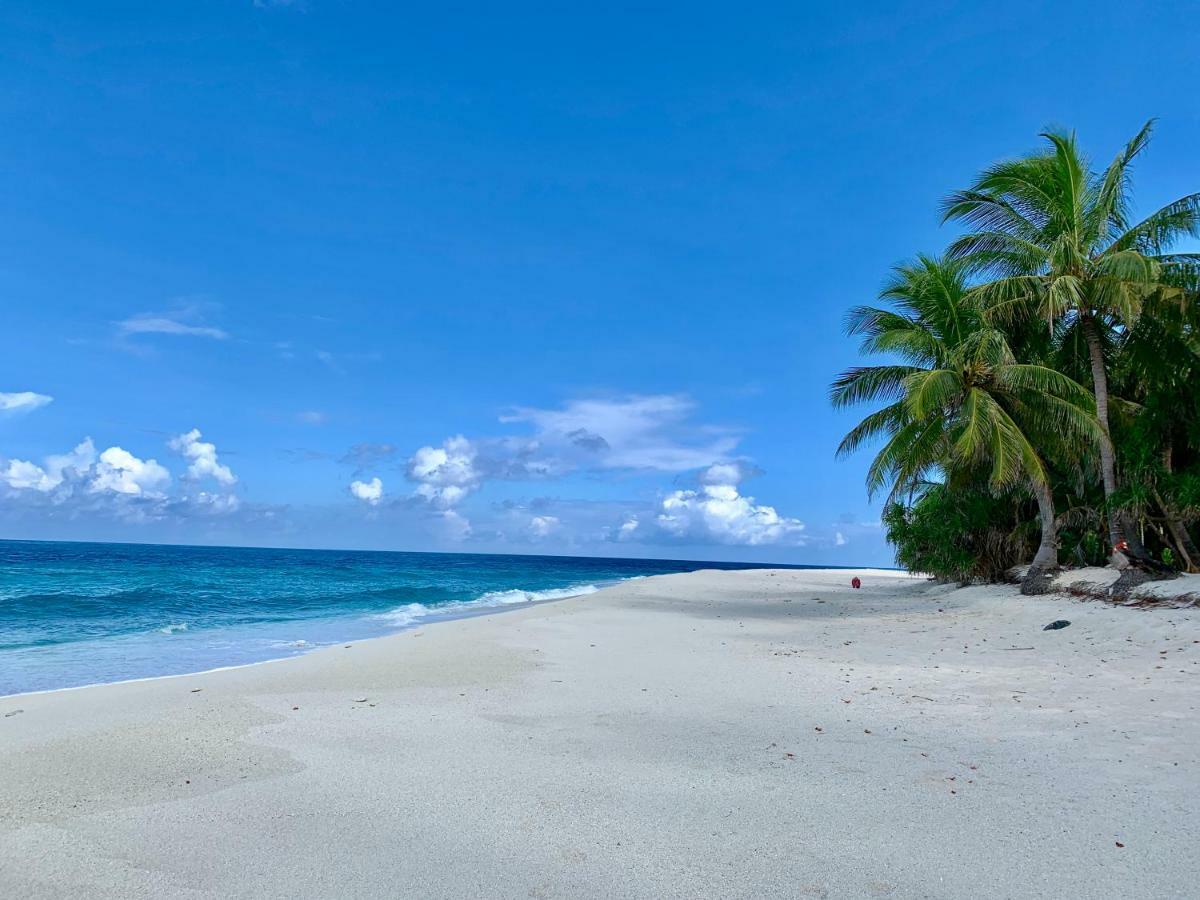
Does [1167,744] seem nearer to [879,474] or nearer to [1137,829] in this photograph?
[1137,829]

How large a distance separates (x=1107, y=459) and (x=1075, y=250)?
14.6 ft

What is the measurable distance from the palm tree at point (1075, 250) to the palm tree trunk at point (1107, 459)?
0.07 ft

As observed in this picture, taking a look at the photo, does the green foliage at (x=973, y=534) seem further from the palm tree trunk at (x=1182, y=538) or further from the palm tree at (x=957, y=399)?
the palm tree trunk at (x=1182, y=538)

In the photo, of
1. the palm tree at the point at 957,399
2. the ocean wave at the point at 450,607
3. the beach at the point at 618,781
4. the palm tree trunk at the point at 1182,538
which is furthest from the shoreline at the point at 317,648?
the palm tree trunk at the point at 1182,538

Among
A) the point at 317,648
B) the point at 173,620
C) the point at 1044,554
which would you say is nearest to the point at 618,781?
the point at 317,648

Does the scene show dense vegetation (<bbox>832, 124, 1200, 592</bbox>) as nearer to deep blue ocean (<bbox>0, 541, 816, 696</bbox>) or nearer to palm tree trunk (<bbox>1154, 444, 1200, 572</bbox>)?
palm tree trunk (<bbox>1154, 444, 1200, 572</bbox>)

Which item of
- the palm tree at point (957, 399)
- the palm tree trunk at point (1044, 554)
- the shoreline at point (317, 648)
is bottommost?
the shoreline at point (317, 648)

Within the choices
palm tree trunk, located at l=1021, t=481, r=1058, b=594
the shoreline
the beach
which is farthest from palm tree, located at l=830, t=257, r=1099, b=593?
the shoreline

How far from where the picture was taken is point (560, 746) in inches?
216

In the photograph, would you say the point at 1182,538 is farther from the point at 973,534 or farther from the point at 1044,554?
the point at 973,534

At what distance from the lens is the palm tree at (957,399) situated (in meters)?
15.2

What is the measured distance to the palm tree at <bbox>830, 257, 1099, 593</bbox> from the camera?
49.9 ft

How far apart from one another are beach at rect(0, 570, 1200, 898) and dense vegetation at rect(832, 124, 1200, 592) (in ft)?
22.1

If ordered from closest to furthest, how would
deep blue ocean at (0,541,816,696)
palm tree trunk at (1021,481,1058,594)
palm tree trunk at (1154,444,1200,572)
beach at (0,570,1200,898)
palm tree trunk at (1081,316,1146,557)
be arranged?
beach at (0,570,1200,898)
deep blue ocean at (0,541,816,696)
palm tree trunk at (1154,444,1200,572)
palm tree trunk at (1081,316,1146,557)
palm tree trunk at (1021,481,1058,594)
